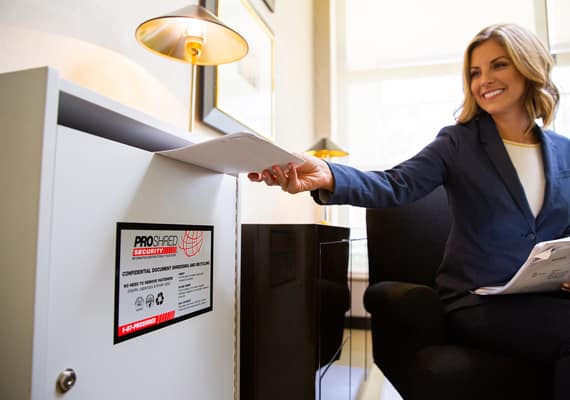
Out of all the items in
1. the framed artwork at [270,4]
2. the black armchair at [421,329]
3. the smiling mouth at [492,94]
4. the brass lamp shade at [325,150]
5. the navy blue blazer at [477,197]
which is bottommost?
the black armchair at [421,329]

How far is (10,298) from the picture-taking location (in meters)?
0.45

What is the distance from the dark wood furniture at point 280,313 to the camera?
0.96 metres

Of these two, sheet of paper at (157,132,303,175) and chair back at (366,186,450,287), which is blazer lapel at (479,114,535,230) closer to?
chair back at (366,186,450,287)

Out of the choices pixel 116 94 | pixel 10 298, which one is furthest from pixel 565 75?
pixel 10 298

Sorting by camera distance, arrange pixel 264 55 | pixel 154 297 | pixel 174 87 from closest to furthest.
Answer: pixel 154 297 → pixel 174 87 → pixel 264 55

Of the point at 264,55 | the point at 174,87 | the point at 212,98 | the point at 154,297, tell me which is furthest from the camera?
the point at 264,55

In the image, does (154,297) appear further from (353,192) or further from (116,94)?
(116,94)

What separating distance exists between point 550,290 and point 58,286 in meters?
1.04

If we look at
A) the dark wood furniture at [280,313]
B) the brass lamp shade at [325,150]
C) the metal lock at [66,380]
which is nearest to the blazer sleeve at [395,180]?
the dark wood furniture at [280,313]

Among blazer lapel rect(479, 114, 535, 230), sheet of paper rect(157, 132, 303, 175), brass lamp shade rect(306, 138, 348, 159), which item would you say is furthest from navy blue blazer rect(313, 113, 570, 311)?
→ brass lamp shade rect(306, 138, 348, 159)

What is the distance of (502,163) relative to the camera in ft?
3.50

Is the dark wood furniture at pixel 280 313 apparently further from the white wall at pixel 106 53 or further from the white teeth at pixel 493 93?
the white teeth at pixel 493 93

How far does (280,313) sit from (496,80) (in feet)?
2.87

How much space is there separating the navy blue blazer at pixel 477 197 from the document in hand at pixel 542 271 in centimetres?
8
